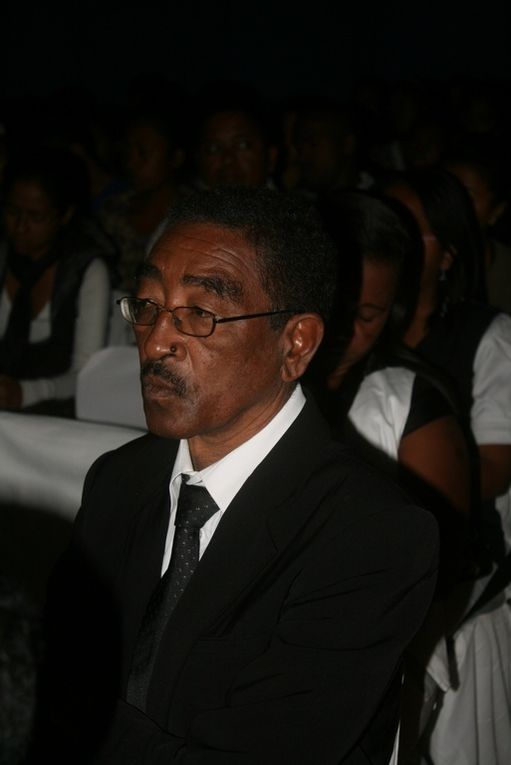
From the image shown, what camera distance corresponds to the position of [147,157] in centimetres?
429

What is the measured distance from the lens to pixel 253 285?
1.35 metres

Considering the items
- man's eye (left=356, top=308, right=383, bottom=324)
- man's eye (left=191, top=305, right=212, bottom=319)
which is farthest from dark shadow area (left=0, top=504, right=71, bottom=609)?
man's eye (left=191, top=305, right=212, bottom=319)

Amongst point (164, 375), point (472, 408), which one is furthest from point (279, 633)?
point (472, 408)

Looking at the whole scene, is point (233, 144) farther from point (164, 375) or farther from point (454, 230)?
point (164, 375)

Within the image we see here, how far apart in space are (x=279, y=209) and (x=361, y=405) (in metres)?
0.65

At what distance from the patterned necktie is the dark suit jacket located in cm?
3

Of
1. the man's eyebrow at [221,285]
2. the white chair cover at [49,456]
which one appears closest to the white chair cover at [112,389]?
the white chair cover at [49,456]

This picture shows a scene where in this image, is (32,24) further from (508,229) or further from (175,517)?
(175,517)

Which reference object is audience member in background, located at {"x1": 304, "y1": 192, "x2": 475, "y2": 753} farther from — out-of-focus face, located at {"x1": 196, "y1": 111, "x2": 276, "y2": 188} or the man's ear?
out-of-focus face, located at {"x1": 196, "y1": 111, "x2": 276, "y2": 188}

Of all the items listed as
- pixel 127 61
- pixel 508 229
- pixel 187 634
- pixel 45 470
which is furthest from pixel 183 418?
pixel 127 61

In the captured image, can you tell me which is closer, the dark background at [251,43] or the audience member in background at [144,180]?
the audience member in background at [144,180]

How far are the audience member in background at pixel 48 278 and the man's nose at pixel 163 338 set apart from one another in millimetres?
1928

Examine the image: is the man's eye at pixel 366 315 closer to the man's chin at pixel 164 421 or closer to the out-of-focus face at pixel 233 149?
the man's chin at pixel 164 421

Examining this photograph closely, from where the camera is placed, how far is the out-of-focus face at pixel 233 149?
3.98 m
